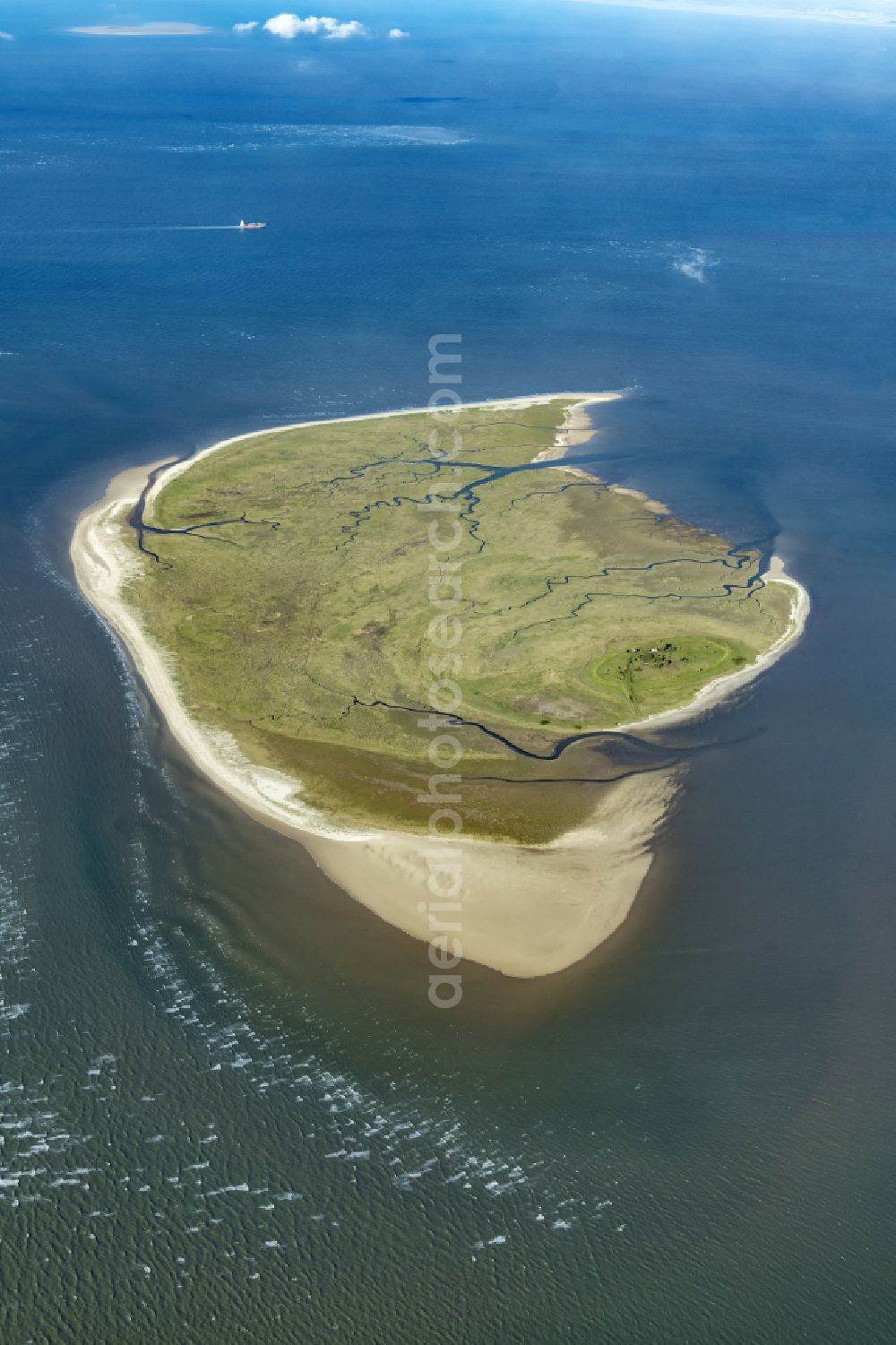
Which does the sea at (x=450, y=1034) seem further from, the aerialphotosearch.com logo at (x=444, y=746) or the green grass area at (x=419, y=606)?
the green grass area at (x=419, y=606)

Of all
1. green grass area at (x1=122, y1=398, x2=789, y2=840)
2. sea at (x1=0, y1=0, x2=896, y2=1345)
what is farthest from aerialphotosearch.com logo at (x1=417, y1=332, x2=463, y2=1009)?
sea at (x1=0, y1=0, x2=896, y2=1345)

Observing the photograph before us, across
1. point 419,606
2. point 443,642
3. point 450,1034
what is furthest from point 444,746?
point 450,1034

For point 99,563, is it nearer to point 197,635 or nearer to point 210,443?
point 197,635

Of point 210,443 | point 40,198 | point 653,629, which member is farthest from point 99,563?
point 40,198

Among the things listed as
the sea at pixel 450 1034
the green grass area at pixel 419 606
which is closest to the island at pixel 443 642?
the green grass area at pixel 419 606

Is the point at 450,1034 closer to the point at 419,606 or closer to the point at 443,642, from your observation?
the point at 443,642
